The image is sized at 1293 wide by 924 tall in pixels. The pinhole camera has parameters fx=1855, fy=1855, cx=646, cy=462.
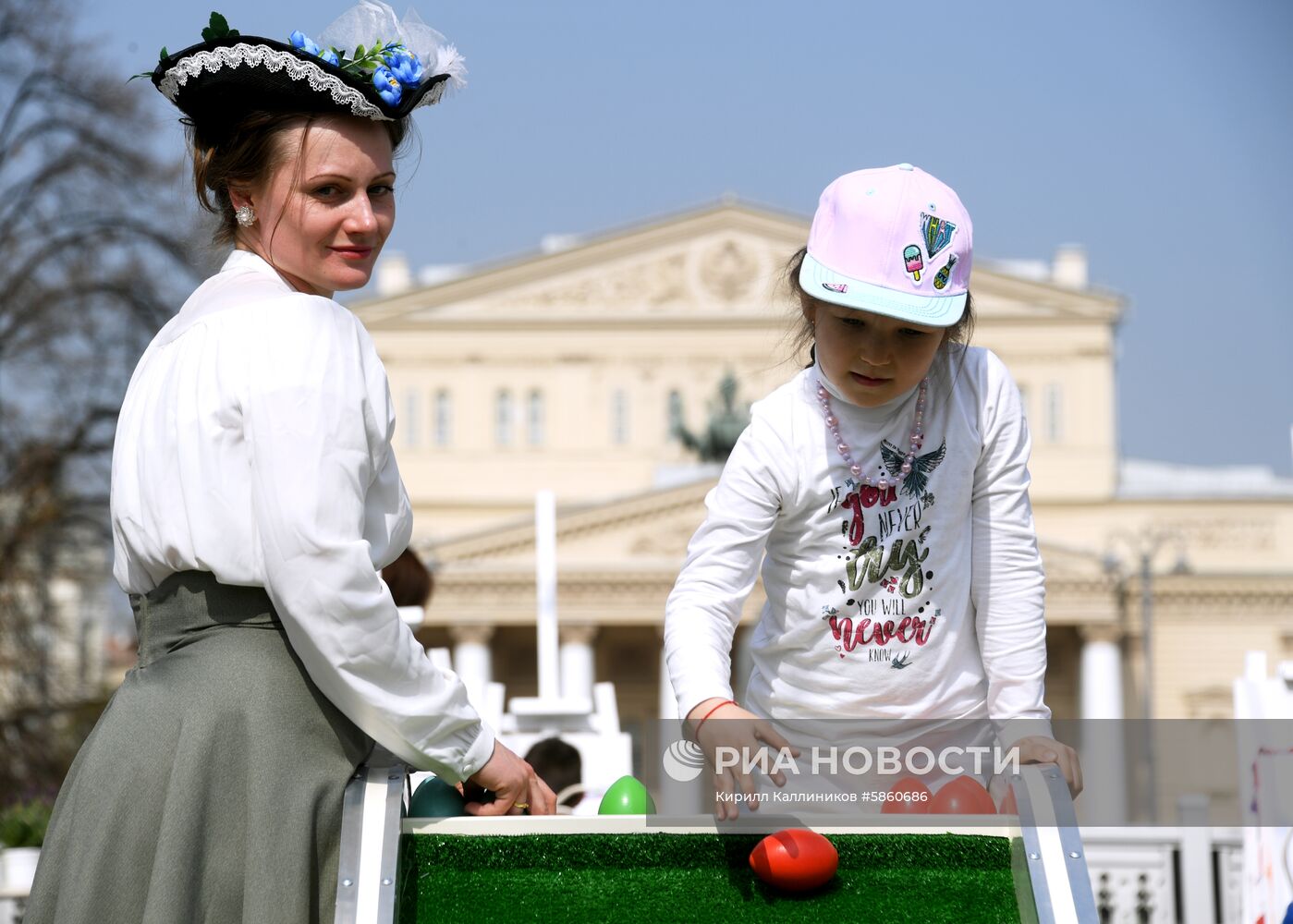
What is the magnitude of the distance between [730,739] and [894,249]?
75 cm

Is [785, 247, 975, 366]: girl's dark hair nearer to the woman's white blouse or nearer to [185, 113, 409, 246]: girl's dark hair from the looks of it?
[185, 113, 409, 246]: girl's dark hair

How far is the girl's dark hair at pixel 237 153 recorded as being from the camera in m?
2.59

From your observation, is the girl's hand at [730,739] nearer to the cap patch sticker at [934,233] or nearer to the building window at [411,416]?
the cap patch sticker at [934,233]

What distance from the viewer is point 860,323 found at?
108 inches

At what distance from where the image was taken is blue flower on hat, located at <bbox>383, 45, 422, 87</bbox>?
2.64 m

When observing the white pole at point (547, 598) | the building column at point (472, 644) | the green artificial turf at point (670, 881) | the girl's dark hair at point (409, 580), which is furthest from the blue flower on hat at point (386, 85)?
the building column at point (472, 644)

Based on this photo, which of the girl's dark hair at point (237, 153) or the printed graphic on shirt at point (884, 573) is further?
the printed graphic on shirt at point (884, 573)

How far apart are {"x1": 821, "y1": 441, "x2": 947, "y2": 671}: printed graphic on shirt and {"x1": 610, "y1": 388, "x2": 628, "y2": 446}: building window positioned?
49.0 metres

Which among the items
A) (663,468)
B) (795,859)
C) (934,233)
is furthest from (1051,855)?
(663,468)

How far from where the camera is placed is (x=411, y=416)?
5203 cm

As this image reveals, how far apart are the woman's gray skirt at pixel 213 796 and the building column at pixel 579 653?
146 ft

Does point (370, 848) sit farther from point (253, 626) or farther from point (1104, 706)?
point (1104, 706)

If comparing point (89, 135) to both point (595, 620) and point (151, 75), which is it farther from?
point (595, 620)

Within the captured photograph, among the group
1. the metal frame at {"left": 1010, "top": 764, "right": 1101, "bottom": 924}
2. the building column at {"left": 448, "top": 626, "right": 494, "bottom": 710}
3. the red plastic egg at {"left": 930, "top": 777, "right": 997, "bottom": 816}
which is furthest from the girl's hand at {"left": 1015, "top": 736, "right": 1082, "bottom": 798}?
the building column at {"left": 448, "top": 626, "right": 494, "bottom": 710}
